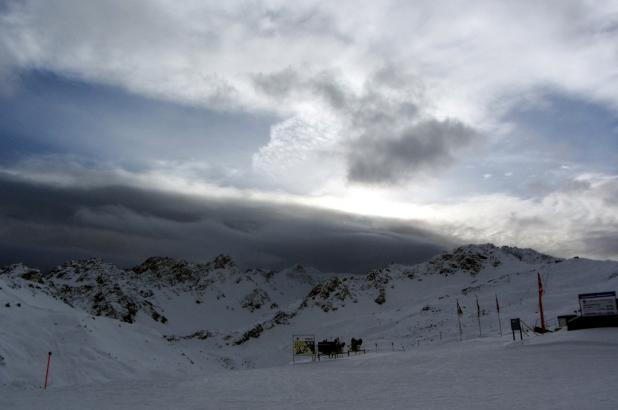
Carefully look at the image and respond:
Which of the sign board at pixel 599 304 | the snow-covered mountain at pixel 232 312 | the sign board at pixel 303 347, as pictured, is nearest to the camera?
the snow-covered mountain at pixel 232 312

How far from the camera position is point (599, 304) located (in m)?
30.8

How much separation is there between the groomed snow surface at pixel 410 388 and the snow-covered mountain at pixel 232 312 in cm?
679

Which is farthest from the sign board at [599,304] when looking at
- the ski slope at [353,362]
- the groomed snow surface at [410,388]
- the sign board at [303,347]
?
the sign board at [303,347]

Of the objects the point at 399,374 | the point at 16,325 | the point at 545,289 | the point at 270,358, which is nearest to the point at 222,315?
the point at 270,358

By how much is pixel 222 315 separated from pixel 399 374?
520 ft

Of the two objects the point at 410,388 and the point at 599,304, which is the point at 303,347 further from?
the point at 599,304

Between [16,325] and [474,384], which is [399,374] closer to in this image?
[474,384]

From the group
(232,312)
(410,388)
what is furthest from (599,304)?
(232,312)

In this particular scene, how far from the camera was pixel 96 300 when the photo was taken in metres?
111

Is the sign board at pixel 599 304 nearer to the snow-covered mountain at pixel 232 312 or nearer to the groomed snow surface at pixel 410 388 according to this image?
the groomed snow surface at pixel 410 388

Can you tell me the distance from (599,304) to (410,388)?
21359mm

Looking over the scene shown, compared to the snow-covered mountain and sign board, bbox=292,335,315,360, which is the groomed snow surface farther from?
sign board, bbox=292,335,315,360

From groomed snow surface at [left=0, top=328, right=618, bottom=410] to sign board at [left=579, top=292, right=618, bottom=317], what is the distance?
17.0ft

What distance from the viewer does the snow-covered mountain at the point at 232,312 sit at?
92.7ft
